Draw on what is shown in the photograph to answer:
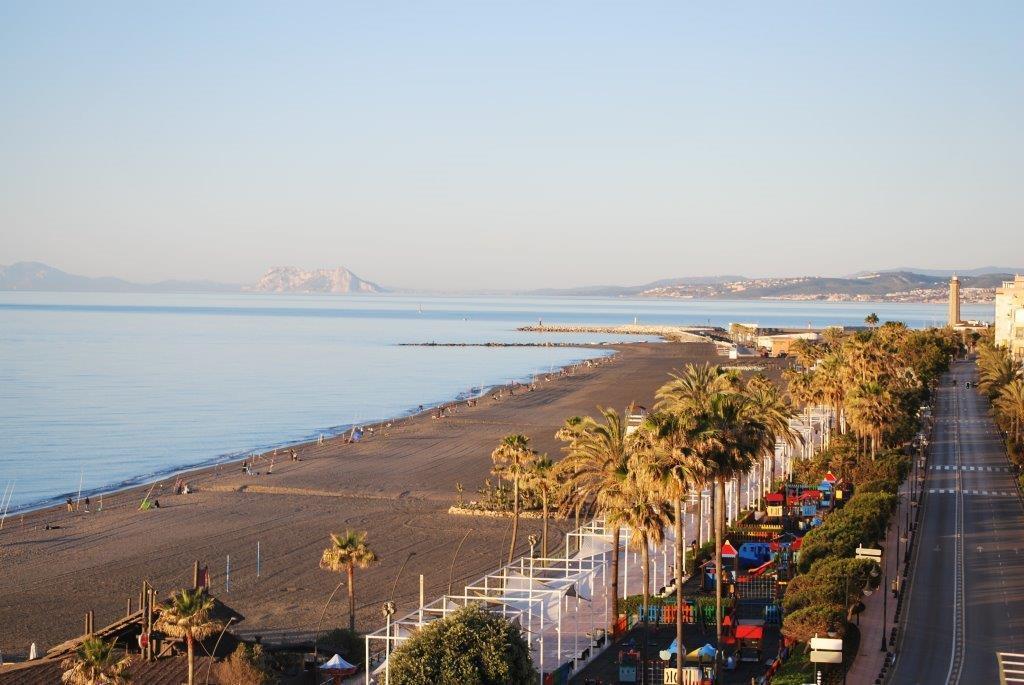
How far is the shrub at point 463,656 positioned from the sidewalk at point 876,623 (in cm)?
980

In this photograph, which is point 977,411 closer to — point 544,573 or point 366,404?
point 366,404

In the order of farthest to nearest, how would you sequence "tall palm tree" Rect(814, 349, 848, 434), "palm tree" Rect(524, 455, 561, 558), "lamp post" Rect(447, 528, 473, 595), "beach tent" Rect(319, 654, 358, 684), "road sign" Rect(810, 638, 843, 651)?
1. "tall palm tree" Rect(814, 349, 848, 434)
2. "palm tree" Rect(524, 455, 561, 558)
3. "lamp post" Rect(447, 528, 473, 595)
4. "beach tent" Rect(319, 654, 358, 684)
5. "road sign" Rect(810, 638, 843, 651)

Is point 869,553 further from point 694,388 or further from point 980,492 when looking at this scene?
point 980,492

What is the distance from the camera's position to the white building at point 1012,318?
11512 centimetres

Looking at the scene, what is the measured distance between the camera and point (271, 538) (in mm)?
45531

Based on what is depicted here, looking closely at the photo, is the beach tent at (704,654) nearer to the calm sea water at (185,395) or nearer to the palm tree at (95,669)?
the palm tree at (95,669)

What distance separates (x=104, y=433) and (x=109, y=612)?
47754 millimetres

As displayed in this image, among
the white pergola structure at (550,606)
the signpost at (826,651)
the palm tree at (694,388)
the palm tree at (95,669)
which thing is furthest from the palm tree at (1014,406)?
the palm tree at (95,669)

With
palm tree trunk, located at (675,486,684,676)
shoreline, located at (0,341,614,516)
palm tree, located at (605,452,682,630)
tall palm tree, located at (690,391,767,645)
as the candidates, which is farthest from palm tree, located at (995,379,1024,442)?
shoreline, located at (0,341,614,516)

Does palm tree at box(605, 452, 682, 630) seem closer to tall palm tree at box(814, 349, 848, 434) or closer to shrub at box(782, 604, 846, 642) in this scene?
shrub at box(782, 604, 846, 642)

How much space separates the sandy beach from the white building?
63.6 m

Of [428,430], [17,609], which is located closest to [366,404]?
[428,430]

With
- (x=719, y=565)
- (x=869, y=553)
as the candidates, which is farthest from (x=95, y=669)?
(x=869, y=553)

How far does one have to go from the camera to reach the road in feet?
95.2
